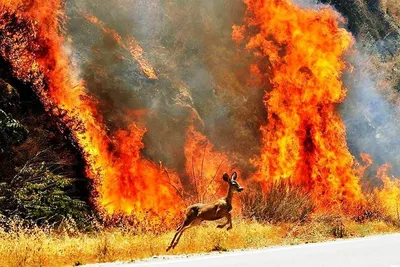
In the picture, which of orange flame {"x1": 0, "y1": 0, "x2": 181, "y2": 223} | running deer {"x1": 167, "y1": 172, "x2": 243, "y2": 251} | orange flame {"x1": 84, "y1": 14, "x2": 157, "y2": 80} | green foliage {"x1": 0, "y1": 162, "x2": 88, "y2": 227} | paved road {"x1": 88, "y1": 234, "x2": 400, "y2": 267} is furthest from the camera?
orange flame {"x1": 84, "y1": 14, "x2": 157, "y2": 80}

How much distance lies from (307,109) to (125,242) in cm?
1452

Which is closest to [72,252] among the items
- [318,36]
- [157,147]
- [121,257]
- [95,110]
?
[121,257]

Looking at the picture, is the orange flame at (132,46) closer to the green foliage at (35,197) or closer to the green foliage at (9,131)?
the green foliage at (9,131)

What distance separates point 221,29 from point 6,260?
752 inches

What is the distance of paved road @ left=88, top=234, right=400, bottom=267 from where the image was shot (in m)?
9.66

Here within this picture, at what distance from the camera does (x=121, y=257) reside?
35.9 feet

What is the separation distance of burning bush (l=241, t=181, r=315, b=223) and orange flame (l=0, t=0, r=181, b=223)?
3643mm

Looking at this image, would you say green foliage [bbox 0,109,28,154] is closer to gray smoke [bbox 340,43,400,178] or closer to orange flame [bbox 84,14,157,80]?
orange flame [bbox 84,14,157,80]

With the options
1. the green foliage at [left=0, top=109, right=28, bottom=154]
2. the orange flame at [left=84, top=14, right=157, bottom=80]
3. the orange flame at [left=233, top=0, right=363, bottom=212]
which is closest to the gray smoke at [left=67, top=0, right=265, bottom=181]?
the orange flame at [left=84, top=14, right=157, bottom=80]

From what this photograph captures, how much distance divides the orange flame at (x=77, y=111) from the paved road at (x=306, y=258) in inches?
315

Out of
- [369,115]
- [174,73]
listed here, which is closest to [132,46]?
[174,73]

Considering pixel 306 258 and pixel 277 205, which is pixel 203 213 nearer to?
pixel 306 258

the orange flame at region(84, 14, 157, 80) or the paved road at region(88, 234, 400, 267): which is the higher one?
the paved road at region(88, 234, 400, 267)

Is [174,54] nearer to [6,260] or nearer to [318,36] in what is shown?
[318,36]
